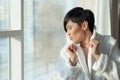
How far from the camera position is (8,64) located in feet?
6.49

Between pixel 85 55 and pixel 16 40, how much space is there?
57cm

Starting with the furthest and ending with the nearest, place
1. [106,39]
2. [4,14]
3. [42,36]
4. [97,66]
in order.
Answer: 1. [42,36]
2. [4,14]
3. [106,39]
4. [97,66]

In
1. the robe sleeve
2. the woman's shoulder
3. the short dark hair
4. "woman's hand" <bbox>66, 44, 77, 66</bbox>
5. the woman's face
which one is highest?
the short dark hair

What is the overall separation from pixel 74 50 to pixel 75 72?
0.15m

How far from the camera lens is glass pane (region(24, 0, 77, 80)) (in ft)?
6.70

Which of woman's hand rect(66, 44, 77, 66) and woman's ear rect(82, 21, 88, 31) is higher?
woman's ear rect(82, 21, 88, 31)

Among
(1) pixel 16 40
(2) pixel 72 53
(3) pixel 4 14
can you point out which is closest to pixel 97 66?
(2) pixel 72 53

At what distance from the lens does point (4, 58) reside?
6.35 feet

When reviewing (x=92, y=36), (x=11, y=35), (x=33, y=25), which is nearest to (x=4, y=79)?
(x=11, y=35)

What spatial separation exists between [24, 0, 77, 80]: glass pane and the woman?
18.4 inches

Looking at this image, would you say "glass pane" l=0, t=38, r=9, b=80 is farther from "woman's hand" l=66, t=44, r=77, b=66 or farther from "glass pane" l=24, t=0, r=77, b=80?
"woman's hand" l=66, t=44, r=77, b=66

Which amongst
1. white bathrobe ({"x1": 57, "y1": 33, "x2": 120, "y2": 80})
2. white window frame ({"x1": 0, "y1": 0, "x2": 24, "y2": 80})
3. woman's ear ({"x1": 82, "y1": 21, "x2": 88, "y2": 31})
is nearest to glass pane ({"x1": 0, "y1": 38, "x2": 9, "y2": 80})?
white window frame ({"x1": 0, "y1": 0, "x2": 24, "y2": 80})

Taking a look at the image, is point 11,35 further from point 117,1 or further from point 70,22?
point 117,1

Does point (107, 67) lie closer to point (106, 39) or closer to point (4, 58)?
point (106, 39)
